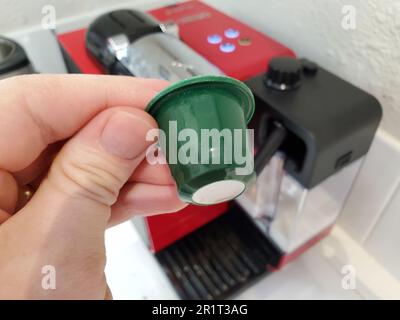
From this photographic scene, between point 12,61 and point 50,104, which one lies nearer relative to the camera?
point 50,104

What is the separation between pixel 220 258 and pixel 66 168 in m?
0.27

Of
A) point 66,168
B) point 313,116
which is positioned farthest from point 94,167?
point 313,116

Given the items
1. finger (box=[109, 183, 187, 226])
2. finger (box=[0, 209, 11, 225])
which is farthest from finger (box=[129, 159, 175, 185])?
finger (box=[0, 209, 11, 225])

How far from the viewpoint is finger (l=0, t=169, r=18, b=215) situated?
25 cm

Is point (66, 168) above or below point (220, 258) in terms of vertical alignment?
above

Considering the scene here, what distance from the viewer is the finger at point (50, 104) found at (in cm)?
24

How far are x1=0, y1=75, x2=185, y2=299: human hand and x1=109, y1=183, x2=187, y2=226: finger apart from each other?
0.20 feet

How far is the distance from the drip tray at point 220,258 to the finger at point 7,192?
0.76ft

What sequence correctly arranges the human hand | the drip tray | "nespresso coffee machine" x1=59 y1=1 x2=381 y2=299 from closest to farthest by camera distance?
the human hand
"nespresso coffee machine" x1=59 y1=1 x2=381 y2=299
the drip tray

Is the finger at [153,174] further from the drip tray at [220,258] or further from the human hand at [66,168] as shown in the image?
the drip tray at [220,258]

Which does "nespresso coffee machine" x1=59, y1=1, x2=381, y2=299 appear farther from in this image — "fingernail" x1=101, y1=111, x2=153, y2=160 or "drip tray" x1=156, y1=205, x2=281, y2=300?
"fingernail" x1=101, y1=111, x2=153, y2=160

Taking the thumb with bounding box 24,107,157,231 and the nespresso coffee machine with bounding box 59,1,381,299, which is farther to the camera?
the nespresso coffee machine with bounding box 59,1,381,299

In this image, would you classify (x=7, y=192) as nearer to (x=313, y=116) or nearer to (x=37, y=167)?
(x=37, y=167)

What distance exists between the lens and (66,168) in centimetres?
24
